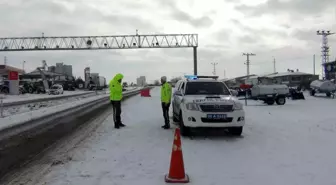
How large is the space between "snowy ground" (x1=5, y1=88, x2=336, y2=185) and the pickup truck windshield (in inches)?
58.8

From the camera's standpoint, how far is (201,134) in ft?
36.3

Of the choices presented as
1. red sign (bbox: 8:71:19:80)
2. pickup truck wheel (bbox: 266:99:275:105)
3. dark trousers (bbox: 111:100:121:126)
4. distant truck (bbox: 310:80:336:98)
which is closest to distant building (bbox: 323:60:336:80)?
distant truck (bbox: 310:80:336:98)

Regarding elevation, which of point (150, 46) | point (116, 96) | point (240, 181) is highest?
point (150, 46)

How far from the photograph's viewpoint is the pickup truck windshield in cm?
1141

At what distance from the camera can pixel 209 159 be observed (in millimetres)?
7633

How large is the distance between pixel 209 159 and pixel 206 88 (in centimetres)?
424

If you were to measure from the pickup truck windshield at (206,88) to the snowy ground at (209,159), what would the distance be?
1.49m

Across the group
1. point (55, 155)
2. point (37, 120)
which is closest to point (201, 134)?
point (55, 155)

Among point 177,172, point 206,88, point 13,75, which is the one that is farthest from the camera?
point 13,75

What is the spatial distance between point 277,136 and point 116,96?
18.5 ft

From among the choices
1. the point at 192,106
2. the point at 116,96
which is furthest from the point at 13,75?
the point at 192,106

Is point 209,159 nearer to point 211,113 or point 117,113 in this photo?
point 211,113

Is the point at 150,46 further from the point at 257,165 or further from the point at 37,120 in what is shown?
the point at 257,165

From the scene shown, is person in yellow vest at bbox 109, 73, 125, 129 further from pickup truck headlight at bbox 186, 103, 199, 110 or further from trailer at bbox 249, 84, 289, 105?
trailer at bbox 249, 84, 289, 105
